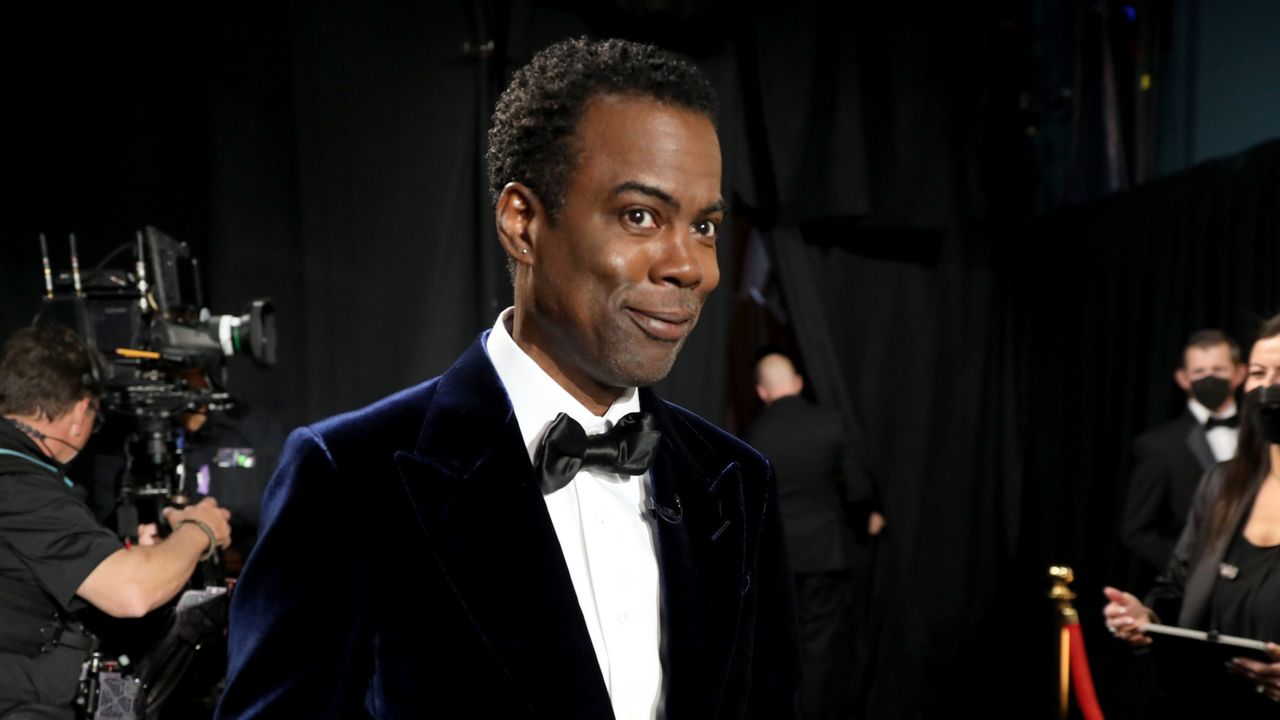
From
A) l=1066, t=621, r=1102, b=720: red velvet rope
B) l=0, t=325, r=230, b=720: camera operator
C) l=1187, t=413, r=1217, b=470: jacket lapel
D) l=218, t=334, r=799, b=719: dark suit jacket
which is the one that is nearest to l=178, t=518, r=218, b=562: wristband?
l=0, t=325, r=230, b=720: camera operator

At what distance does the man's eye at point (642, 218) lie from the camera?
1.09m

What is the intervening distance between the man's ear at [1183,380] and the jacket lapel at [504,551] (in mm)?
3707

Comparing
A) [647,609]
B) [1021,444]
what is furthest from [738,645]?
[1021,444]

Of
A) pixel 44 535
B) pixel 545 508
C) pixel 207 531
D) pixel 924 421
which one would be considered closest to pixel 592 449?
pixel 545 508

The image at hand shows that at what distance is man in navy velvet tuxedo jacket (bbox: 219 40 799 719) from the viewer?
1.02m

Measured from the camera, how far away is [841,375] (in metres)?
5.36

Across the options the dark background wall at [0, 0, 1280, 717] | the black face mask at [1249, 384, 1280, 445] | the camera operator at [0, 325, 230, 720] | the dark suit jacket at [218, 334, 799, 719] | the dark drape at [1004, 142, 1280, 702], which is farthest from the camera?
the dark drape at [1004, 142, 1280, 702]

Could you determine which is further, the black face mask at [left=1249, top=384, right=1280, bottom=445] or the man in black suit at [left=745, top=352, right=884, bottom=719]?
the man in black suit at [left=745, top=352, right=884, bottom=719]

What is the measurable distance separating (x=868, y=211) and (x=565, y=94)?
4.33 meters

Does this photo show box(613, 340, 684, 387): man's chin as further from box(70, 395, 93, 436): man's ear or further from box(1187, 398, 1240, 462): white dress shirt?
box(1187, 398, 1240, 462): white dress shirt

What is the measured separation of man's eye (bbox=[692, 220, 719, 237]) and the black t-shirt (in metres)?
1.82

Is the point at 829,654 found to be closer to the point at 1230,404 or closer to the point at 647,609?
the point at 1230,404

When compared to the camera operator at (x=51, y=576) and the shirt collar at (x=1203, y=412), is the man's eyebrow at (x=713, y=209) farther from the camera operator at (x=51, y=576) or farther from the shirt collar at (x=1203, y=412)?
the shirt collar at (x=1203, y=412)

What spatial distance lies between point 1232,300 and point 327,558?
14.9 ft
